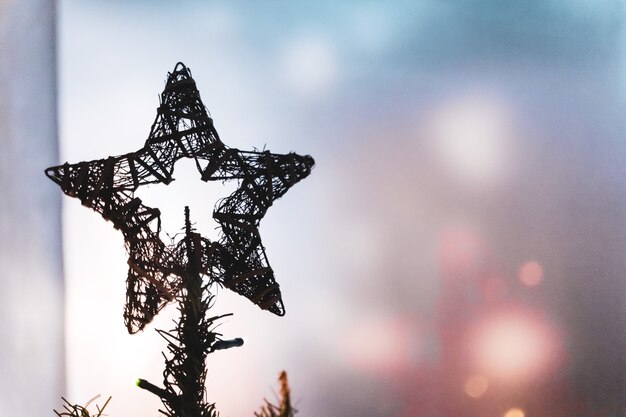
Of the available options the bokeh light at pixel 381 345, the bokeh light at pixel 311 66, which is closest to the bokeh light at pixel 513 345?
the bokeh light at pixel 381 345

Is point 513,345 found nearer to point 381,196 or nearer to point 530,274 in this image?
point 530,274

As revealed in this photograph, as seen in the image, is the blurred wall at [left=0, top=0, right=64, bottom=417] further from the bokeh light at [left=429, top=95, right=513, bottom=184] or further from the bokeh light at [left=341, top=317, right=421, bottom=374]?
the bokeh light at [left=429, top=95, right=513, bottom=184]

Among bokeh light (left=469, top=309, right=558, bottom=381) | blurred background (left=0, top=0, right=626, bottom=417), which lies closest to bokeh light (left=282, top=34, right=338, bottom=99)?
blurred background (left=0, top=0, right=626, bottom=417)

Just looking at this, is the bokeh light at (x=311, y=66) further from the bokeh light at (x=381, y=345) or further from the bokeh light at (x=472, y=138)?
the bokeh light at (x=381, y=345)

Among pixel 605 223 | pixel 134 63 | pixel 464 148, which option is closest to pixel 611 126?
pixel 605 223

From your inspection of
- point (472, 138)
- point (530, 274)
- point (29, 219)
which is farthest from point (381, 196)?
point (29, 219)

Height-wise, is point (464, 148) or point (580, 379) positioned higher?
point (464, 148)

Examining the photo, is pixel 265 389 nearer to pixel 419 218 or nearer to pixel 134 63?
pixel 419 218
